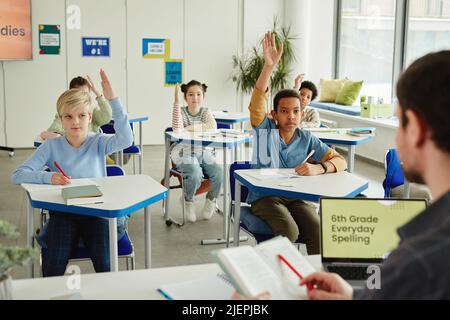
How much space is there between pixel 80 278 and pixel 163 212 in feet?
12.5

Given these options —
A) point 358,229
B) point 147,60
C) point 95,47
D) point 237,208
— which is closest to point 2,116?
point 95,47

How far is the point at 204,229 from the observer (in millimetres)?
5172

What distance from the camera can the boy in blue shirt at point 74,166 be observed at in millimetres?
3041

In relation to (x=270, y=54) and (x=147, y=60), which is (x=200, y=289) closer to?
(x=270, y=54)

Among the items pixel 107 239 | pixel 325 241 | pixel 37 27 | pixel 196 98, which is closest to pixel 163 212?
pixel 196 98

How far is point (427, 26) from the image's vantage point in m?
8.05

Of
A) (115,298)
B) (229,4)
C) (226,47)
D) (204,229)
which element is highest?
(229,4)

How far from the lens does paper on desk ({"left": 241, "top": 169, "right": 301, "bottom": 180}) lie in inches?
136

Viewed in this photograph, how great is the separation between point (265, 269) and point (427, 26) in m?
7.29

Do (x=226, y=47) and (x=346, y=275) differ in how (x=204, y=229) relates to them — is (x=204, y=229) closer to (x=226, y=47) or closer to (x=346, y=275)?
(x=346, y=275)

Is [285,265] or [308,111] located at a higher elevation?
[308,111]

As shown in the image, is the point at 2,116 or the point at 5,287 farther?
the point at 2,116

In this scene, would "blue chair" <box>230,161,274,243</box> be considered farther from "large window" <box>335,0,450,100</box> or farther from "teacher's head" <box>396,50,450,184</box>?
"large window" <box>335,0,450,100</box>

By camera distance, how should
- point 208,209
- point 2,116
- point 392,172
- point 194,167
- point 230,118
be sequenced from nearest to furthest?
point 392,172
point 194,167
point 208,209
point 230,118
point 2,116
